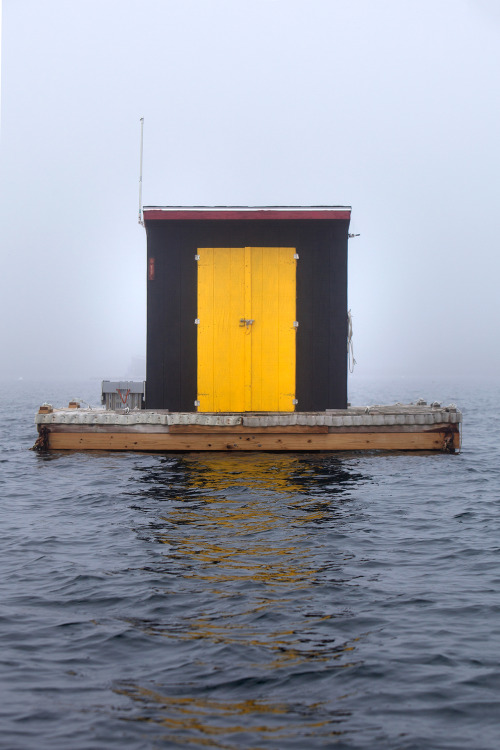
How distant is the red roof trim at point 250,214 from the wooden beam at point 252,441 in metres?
4.40

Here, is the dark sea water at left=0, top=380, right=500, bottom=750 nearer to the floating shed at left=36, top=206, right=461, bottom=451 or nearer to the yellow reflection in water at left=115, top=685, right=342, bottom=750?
the yellow reflection in water at left=115, top=685, right=342, bottom=750

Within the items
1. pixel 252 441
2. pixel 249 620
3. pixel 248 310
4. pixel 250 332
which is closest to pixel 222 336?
pixel 250 332

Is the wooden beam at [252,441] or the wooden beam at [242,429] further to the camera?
the wooden beam at [252,441]

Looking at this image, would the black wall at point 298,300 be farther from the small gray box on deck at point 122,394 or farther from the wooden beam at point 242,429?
the wooden beam at point 242,429

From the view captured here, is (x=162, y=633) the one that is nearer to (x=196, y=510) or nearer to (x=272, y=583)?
(x=272, y=583)

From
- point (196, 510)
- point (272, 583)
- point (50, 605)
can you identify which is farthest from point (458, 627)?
point (196, 510)

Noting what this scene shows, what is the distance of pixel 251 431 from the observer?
554 inches

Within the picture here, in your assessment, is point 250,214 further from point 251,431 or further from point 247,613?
point 247,613

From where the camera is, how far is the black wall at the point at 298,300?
15.1 metres

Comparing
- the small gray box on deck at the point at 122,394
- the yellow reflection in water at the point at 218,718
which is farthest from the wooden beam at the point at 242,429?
the yellow reflection in water at the point at 218,718

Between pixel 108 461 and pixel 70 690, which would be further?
pixel 108 461

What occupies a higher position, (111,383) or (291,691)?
(111,383)

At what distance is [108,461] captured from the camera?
46.1 feet

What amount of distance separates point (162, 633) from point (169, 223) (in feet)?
35.8
